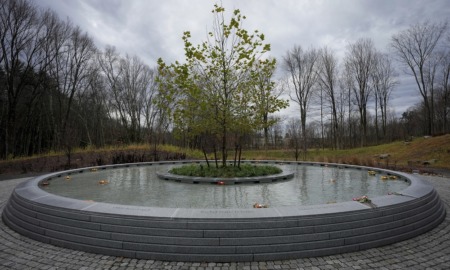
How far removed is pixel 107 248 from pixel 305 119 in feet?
95.5

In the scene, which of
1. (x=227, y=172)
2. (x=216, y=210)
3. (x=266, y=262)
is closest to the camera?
(x=266, y=262)

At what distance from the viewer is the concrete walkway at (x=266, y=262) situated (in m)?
3.04

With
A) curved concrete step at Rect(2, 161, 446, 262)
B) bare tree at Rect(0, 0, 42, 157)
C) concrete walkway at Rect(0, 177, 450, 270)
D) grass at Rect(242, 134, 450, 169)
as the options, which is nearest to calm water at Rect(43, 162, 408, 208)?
curved concrete step at Rect(2, 161, 446, 262)

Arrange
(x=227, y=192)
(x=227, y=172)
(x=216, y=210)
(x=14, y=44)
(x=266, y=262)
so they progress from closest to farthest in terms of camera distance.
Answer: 1. (x=266, y=262)
2. (x=216, y=210)
3. (x=227, y=192)
4. (x=227, y=172)
5. (x=14, y=44)

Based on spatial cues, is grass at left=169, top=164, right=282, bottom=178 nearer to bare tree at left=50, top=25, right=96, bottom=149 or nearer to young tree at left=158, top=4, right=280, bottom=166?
young tree at left=158, top=4, right=280, bottom=166

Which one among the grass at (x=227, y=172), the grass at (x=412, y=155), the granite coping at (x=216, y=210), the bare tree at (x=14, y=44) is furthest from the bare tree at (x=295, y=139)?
the bare tree at (x=14, y=44)

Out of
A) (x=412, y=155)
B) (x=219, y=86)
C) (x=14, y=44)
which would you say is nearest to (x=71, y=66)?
(x=14, y=44)

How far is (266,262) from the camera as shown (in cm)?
316

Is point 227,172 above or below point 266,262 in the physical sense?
above

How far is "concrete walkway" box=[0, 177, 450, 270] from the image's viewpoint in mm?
3044

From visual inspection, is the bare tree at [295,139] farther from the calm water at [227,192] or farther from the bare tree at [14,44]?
the bare tree at [14,44]

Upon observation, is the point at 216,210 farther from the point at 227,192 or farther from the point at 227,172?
the point at 227,172

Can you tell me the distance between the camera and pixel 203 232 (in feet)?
10.6

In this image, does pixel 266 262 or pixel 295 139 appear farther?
pixel 295 139
